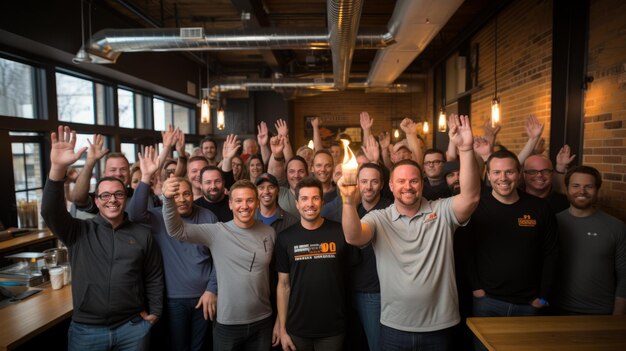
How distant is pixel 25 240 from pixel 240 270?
125 inches

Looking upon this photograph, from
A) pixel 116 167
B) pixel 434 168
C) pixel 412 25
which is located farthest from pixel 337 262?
pixel 412 25

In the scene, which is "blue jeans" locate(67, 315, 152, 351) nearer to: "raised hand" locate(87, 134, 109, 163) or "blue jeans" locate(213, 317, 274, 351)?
"blue jeans" locate(213, 317, 274, 351)

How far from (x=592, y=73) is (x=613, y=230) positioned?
→ 192 centimetres

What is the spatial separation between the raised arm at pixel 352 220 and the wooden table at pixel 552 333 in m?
0.71

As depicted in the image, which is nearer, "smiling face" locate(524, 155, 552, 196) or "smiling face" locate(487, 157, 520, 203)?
"smiling face" locate(487, 157, 520, 203)

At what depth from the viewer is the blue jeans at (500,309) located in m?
2.55

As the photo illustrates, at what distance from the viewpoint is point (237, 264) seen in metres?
2.56

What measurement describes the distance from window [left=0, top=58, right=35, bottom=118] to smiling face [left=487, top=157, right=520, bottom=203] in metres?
5.45

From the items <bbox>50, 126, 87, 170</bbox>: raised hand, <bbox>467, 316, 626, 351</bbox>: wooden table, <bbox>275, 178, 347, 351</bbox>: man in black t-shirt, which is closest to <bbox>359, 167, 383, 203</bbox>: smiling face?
<bbox>275, 178, 347, 351</bbox>: man in black t-shirt

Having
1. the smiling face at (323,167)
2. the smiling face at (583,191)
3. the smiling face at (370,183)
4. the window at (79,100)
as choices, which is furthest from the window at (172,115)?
the smiling face at (583,191)

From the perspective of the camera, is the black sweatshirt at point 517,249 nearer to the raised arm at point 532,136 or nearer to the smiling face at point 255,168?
the raised arm at point 532,136

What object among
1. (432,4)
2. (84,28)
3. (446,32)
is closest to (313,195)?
(432,4)

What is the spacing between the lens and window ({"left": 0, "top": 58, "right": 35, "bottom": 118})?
4.85 m

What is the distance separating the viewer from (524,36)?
5.27 m
